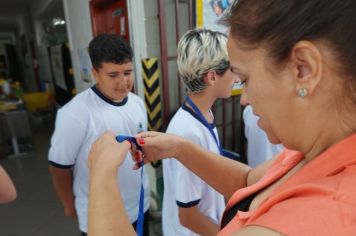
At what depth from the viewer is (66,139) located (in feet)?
4.64

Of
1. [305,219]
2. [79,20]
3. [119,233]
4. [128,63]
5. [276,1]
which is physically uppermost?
[79,20]

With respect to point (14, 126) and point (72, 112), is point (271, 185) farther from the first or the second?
point (14, 126)

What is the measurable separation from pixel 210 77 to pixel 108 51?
0.62 metres

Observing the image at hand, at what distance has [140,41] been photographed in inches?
91.0

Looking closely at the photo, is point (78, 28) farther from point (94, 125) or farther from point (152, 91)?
point (94, 125)

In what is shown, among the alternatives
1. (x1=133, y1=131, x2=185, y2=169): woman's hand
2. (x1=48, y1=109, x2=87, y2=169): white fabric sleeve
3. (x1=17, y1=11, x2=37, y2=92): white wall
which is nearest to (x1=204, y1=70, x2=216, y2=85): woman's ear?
(x1=133, y1=131, x2=185, y2=169): woman's hand

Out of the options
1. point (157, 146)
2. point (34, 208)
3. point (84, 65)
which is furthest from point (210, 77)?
point (84, 65)

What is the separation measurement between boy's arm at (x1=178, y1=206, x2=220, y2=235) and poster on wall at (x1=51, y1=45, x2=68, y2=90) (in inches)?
214

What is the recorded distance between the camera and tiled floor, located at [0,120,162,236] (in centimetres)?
260

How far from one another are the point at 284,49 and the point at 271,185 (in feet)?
1.18

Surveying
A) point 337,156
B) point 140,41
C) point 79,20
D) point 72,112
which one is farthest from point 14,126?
point 337,156

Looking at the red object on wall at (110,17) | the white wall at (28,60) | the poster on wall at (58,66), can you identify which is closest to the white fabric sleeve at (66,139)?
the red object on wall at (110,17)

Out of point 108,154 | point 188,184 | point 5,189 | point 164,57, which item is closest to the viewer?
point 108,154

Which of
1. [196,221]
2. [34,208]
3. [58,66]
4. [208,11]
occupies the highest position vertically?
[208,11]
